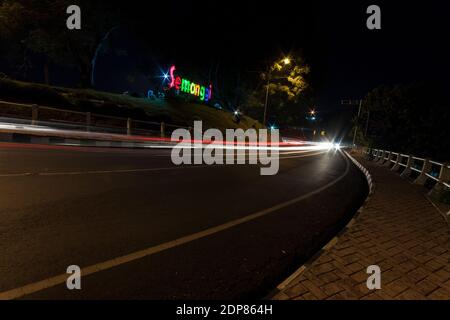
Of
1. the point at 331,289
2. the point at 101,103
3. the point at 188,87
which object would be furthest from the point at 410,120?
the point at 331,289

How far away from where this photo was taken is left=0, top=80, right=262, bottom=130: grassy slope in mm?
23625

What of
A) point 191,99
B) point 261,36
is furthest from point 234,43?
point 191,99

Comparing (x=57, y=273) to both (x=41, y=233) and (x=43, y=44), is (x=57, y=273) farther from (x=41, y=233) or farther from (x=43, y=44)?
(x=43, y=44)

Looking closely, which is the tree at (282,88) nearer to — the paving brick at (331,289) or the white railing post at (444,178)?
A: the white railing post at (444,178)

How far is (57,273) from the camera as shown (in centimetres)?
310

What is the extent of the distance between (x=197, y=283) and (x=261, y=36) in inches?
1931

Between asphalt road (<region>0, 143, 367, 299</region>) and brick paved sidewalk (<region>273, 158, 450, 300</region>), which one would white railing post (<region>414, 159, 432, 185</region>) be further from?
brick paved sidewalk (<region>273, 158, 450, 300</region>)

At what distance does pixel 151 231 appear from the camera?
4.48 metres

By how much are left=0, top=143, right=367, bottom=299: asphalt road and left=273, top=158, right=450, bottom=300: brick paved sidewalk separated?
41 centimetres

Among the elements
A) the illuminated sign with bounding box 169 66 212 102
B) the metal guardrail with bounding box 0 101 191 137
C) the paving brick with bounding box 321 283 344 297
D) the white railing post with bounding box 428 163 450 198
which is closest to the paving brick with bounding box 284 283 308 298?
the paving brick with bounding box 321 283 344 297

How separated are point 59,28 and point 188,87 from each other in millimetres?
18285

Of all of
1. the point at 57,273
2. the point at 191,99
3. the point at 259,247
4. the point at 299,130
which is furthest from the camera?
the point at 299,130

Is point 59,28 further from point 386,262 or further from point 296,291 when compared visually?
point 386,262

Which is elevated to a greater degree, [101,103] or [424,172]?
[101,103]
